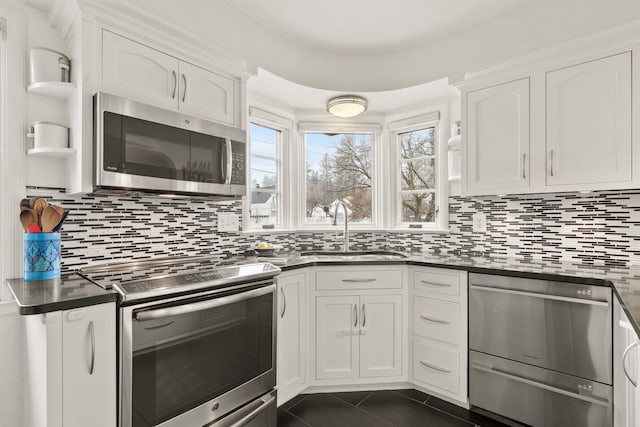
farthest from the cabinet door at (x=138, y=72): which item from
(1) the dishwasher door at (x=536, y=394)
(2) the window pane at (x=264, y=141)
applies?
(1) the dishwasher door at (x=536, y=394)

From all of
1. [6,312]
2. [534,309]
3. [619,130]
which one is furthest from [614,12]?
[6,312]

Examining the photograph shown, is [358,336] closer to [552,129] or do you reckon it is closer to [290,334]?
[290,334]

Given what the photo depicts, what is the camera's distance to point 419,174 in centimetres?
318

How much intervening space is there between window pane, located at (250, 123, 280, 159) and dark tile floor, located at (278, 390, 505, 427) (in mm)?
1964

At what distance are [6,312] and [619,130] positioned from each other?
10.8ft

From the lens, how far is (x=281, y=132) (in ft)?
10.5

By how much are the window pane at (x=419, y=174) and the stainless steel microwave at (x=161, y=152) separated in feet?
5.51

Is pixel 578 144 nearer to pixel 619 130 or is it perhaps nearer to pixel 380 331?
pixel 619 130

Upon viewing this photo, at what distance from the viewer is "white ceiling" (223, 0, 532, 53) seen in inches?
90.7

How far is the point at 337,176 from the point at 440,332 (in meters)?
1.68

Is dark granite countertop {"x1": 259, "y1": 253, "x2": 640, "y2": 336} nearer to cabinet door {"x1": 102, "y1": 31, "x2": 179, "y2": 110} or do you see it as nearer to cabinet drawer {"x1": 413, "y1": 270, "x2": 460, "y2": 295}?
cabinet drawer {"x1": 413, "y1": 270, "x2": 460, "y2": 295}

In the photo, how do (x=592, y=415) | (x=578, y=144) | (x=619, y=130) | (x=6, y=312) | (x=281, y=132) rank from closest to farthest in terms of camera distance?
(x=6, y=312)
(x=592, y=415)
(x=619, y=130)
(x=578, y=144)
(x=281, y=132)

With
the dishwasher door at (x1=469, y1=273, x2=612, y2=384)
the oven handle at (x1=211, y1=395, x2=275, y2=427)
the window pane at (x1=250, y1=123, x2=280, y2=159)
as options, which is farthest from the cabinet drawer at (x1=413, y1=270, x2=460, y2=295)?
the window pane at (x1=250, y1=123, x2=280, y2=159)

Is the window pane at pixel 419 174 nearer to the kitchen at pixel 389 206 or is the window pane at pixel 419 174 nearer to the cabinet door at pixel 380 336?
the kitchen at pixel 389 206
